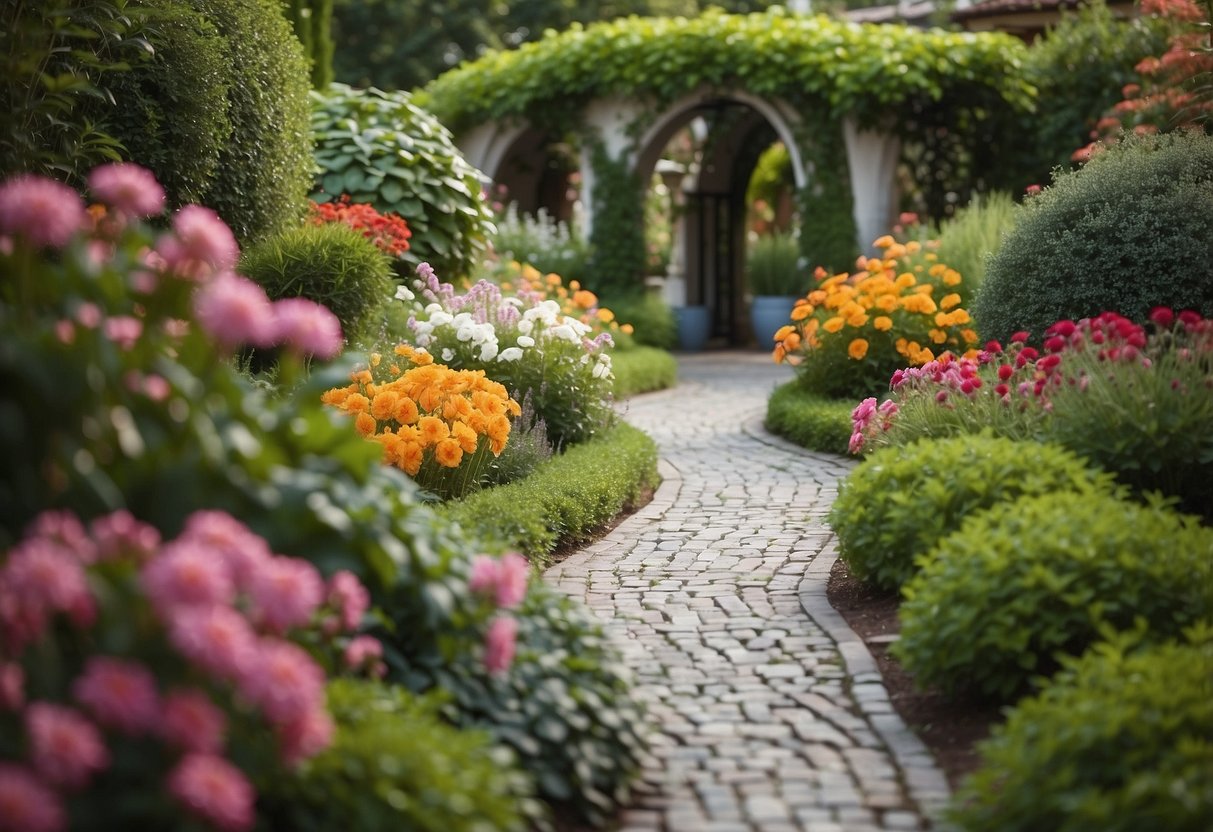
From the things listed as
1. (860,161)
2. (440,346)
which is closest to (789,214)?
(860,161)

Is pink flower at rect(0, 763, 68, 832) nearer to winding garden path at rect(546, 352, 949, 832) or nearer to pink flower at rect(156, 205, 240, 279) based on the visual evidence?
pink flower at rect(156, 205, 240, 279)

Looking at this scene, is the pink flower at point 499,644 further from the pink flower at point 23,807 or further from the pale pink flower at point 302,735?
the pink flower at point 23,807

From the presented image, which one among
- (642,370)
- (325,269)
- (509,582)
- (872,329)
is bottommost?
(642,370)

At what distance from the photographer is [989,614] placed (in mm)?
3568

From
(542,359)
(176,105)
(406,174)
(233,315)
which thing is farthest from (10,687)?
(406,174)

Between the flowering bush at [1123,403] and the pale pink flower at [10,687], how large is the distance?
3522mm

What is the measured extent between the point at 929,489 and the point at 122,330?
278 cm

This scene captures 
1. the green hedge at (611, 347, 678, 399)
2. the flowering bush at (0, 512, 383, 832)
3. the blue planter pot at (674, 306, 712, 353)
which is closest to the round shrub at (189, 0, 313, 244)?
the green hedge at (611, 347, 678, 399)

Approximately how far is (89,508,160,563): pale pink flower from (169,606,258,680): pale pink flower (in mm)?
229

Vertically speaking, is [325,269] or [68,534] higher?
[325,269]

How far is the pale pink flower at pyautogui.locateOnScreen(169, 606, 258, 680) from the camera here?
6.61ft

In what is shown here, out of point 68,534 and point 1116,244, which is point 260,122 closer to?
point 1116,244

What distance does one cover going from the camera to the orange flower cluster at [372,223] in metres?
8.80

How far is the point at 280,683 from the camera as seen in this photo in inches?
82.1
